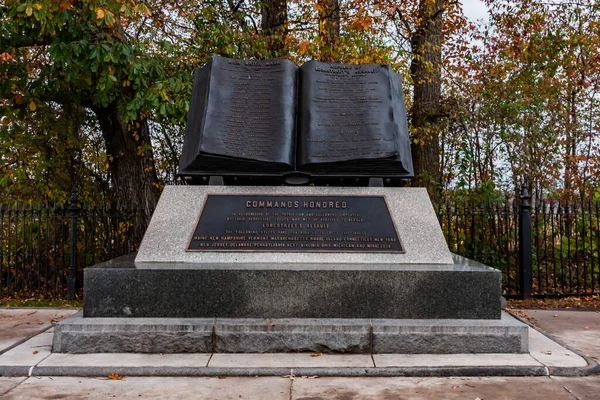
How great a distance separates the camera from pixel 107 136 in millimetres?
12336

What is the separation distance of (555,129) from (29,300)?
11.5 metres

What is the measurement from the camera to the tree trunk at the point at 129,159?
477 inches

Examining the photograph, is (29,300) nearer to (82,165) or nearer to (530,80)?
(82,165)

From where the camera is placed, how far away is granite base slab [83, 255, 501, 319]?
541cm

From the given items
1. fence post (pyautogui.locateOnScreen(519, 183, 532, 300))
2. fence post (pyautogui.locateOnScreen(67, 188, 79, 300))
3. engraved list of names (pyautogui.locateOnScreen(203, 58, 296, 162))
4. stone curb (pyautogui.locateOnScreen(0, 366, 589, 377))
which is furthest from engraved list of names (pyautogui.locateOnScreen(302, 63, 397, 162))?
fence post (pyautogui.locateOnScreen(67, 188, 79, 300))

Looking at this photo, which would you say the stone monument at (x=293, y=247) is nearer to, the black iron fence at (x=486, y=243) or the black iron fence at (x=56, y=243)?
the black iron fence at (x=486, y=243)

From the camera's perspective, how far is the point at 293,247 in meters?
6.03

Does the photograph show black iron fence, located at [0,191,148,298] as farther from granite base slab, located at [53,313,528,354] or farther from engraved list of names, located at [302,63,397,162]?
granite base slab, located at [53,313,528,354]

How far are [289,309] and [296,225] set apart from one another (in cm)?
106

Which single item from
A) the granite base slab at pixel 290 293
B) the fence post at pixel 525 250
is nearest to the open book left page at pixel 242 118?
the granite base slab at pixel 290 293

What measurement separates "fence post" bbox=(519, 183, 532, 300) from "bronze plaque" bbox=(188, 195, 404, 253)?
188 inches

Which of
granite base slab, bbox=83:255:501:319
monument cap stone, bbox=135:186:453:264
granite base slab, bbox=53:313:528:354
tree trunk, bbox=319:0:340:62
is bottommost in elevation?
granite base slab, bbox=53:313:528:354

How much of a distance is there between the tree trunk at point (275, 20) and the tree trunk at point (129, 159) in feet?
12.2

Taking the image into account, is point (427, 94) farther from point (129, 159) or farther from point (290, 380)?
point (290, 380)
